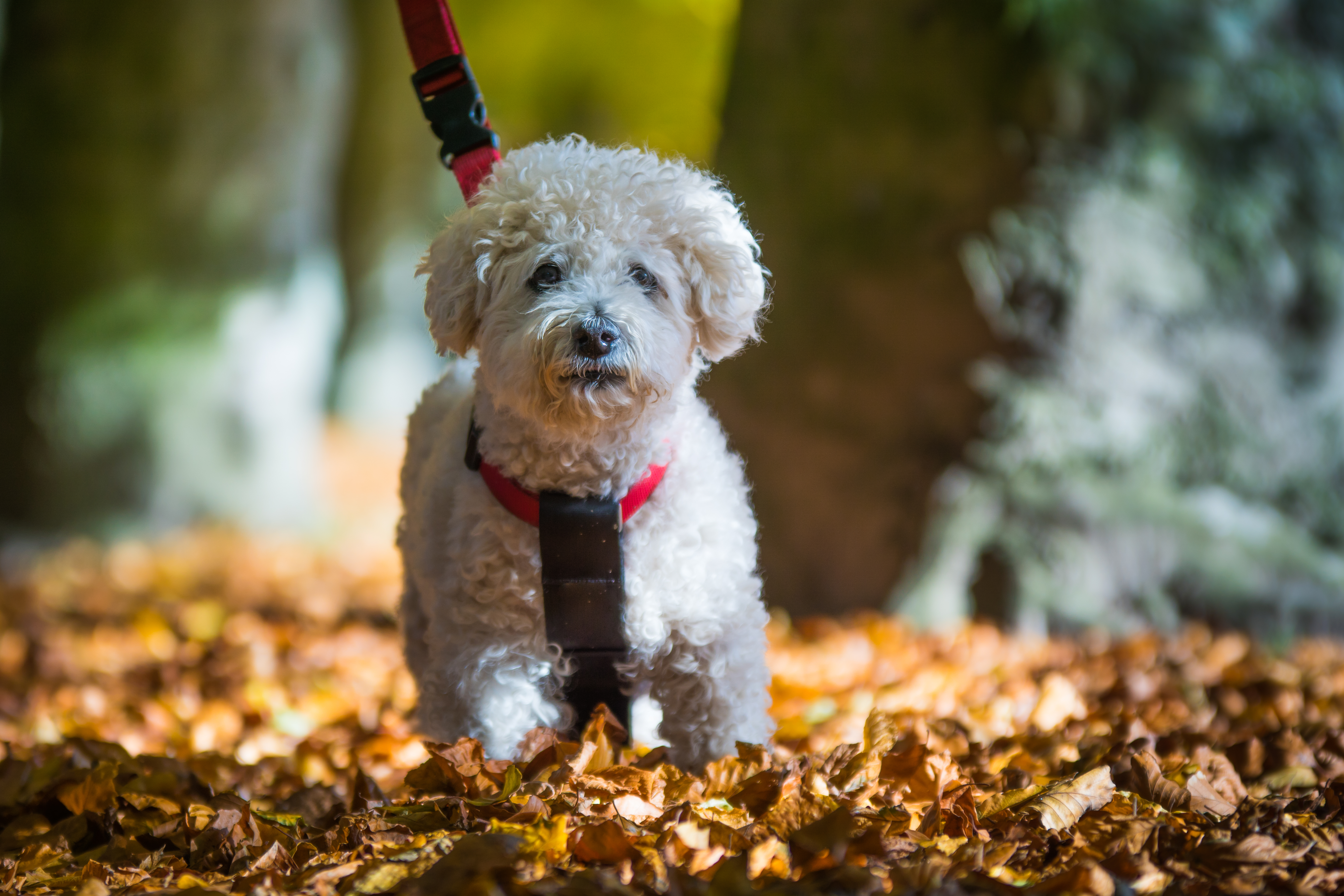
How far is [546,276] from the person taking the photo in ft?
8.96

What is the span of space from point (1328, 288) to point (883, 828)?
4.73 m

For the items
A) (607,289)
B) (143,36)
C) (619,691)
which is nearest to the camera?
(607,289)

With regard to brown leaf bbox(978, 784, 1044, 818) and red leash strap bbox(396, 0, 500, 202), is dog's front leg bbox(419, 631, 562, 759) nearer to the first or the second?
Answer: brown leaf bbox(978, 784, 1044, 818)

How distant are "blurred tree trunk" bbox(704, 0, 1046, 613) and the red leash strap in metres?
2.60

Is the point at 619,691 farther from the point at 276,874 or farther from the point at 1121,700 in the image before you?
the point at 1121,700

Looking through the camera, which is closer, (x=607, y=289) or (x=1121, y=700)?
(x=607, y=289)

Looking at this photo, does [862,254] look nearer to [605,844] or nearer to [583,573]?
[583,573]

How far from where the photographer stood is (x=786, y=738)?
3.47 m

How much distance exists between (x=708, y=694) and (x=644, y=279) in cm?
106

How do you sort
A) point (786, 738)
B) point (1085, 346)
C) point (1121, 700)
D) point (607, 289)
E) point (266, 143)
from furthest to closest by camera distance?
point (266, 143), point (1085, 346), point (1121, 700), point (786, 738), point (607, 289)

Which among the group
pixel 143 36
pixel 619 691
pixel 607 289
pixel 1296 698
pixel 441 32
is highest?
pixel 143 36

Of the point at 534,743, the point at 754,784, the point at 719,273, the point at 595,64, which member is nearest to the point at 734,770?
the point at 754,784

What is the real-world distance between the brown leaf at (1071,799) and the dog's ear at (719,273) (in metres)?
1.32

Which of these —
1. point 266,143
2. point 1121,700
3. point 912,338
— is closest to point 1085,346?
point 912,338
